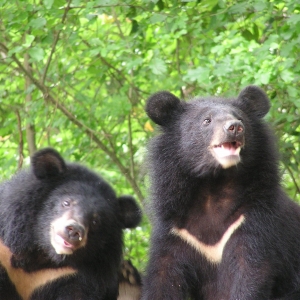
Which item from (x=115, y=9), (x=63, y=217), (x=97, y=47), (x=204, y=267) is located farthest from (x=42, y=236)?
(x=115, y=9)

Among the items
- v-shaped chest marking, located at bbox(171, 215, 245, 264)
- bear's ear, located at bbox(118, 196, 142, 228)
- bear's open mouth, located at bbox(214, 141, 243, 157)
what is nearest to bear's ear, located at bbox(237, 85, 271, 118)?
bear's open mouth, located at bbox(214, 141, 243, 157)

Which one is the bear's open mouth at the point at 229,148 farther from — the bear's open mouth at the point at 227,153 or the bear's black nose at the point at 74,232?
the bear's black nose at the point at 74,232

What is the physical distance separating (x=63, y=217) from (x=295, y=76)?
2989mm

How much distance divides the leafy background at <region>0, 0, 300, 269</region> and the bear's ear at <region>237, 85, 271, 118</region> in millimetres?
547

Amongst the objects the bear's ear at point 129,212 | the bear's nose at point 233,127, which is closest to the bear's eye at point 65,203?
the bear's ear at point 129,212

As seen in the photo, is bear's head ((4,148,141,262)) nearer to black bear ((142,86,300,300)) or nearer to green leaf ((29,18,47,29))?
black bear ((142,86,300,300))

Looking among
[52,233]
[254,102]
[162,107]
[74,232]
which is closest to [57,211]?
[52,233]

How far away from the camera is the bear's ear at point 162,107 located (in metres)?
7.60

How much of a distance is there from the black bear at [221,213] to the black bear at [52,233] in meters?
0.53

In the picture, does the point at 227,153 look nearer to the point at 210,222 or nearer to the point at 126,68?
the point at 210,222

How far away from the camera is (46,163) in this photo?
755 cm

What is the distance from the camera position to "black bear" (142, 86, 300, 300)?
6.98 m

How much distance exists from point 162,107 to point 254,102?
85 centimetres

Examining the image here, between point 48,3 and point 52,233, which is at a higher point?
point 48,3
